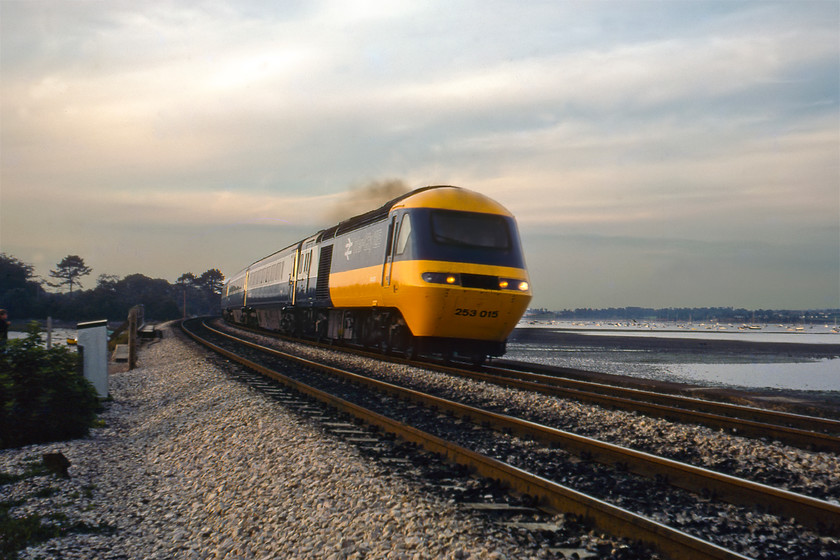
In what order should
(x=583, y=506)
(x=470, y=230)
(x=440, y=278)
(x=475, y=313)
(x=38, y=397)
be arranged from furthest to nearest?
(x=470, y=230), (x=475, y=313), (x=440, y=278), (x=38, y=397), (x=583, y=506)

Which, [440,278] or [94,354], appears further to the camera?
[440,278]

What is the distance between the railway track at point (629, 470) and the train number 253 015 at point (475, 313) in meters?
5.19

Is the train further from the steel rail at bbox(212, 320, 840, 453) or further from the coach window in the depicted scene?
the steel rail at bbox(212, 320, 840, 453)

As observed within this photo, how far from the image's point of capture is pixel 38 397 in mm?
8352

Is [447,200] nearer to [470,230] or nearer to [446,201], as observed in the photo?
[446,201]

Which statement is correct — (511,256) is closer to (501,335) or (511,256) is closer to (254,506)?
(501,335)

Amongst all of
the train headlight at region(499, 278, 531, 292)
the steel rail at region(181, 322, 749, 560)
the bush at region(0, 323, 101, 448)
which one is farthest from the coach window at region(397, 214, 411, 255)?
the steel rail at region(181, 322, 749, 560)

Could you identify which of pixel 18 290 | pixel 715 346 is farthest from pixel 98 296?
pixel 715 346

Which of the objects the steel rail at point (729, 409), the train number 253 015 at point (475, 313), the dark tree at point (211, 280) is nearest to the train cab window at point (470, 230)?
the train number 253 015 at point (475, 313)

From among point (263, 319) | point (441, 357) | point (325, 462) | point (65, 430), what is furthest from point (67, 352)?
point (263, 319)

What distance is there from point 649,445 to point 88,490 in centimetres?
554

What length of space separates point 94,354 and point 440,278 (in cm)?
655

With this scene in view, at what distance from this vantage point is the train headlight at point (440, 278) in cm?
1292

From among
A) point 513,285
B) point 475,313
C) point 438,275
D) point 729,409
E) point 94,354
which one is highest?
point 438,275
